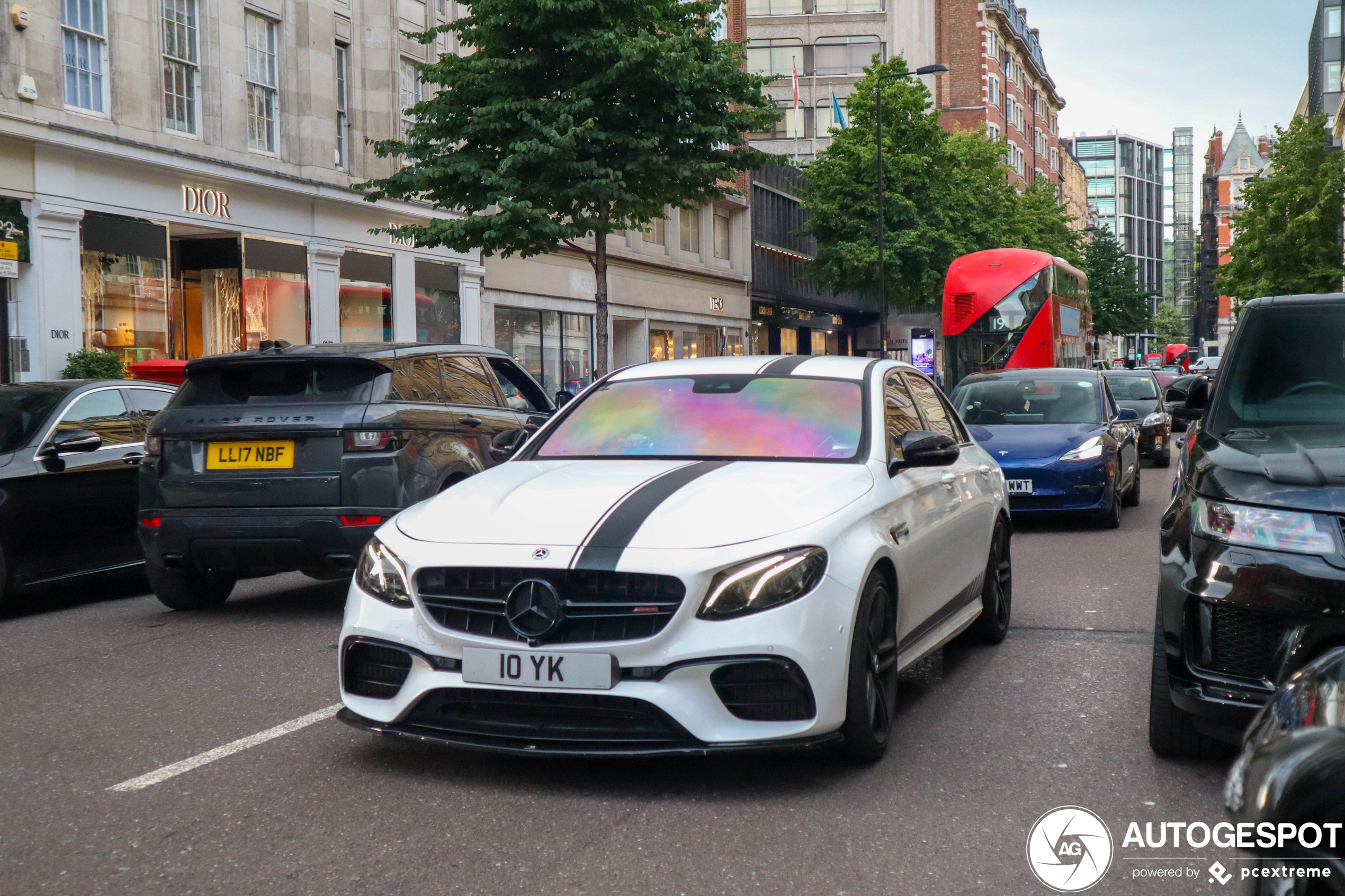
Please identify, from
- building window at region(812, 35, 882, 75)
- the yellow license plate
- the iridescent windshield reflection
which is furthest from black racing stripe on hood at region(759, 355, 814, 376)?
building window at region(812, 35, 882, 75)

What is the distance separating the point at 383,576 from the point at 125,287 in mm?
17802

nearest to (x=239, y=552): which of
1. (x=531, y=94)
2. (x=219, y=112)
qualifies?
(x=531, y=94)

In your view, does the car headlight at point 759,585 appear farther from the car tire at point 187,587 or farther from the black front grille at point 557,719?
the car tire at point 187,587

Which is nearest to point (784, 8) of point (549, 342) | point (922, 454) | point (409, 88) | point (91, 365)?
point (549, 342)

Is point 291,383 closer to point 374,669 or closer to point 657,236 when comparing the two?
point 374,669

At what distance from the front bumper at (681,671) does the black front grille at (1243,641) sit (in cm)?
108

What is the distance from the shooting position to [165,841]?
389 cm

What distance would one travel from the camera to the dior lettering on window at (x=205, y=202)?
21.7 metres

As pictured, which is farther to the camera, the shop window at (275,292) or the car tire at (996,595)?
the shop window at (275,292)

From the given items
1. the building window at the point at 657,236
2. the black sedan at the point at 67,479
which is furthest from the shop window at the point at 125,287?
the building window at the point at 657,236

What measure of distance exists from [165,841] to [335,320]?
72.7 feet

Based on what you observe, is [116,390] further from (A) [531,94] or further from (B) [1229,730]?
(A) [531,94]

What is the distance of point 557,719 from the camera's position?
4242 millimetres

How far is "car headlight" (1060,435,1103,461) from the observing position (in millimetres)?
12555
